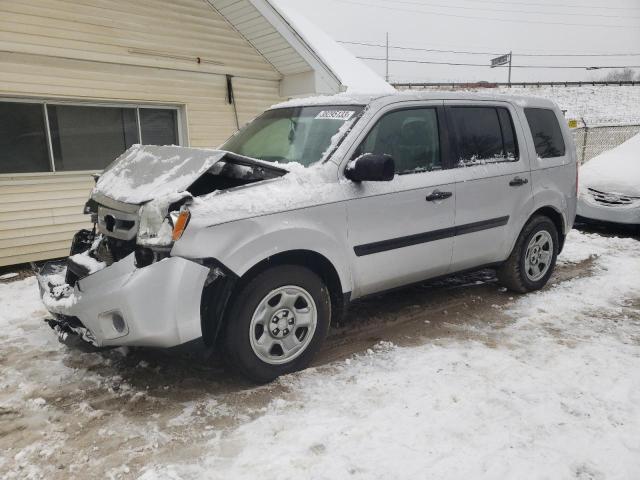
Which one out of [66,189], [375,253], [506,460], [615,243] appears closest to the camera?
[506,460]

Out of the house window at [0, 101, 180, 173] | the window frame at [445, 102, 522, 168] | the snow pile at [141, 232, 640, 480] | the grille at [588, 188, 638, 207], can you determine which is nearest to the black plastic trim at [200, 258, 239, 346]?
the snow pile at [141, 232, 640, 480]

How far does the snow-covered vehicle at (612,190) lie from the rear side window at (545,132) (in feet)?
12.0

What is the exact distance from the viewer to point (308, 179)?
344 centimetres

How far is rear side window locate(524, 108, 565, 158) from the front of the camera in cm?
494

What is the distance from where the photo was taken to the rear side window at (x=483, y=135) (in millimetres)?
4273

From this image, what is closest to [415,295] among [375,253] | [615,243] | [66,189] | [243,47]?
[375,253]

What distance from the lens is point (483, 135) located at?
4.48 meters

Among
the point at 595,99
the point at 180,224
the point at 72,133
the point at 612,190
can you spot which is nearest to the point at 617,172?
the point at 612,190

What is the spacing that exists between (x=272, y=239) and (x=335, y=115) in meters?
1.30

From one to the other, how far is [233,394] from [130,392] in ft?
2.27

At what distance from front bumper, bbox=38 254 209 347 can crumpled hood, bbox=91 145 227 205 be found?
0.46m

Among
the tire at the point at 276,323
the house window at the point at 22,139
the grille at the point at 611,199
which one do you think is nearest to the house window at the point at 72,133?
the house window at the point at 22,139

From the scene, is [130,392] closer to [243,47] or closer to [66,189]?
[66,189]

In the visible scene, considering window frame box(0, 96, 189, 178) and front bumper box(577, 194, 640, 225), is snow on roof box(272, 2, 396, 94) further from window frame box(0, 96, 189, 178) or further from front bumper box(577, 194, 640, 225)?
front bumper box(577, 194, 640, 225)
